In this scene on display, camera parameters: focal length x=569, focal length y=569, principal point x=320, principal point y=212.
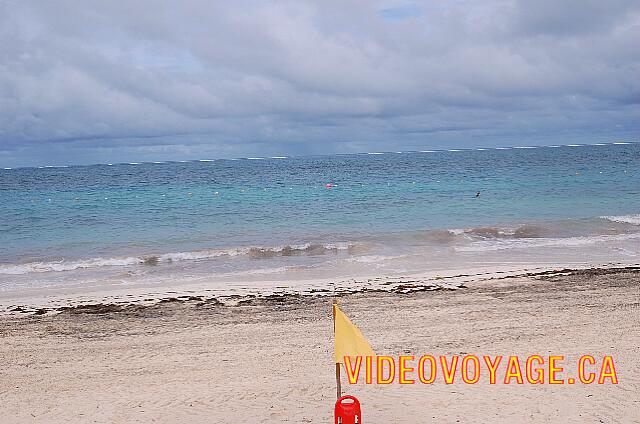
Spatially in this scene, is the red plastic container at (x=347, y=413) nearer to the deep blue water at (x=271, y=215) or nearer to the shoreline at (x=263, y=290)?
the shoreline at (x=263, y=290)

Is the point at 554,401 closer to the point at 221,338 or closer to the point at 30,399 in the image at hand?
the point at 221,338

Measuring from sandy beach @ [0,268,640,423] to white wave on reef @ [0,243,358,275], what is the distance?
686 cm

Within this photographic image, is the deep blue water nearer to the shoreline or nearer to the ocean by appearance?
the ocean

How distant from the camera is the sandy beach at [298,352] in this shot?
7.38m

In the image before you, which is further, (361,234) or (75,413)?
(361,234)

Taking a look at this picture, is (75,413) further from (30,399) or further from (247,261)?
(247,261)

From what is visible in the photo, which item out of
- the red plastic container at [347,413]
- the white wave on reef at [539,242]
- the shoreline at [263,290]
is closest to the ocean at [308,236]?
the white wave on reef at [539,242]

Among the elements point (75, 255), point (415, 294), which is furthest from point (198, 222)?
point (415, 294)

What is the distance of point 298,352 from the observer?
371 inches

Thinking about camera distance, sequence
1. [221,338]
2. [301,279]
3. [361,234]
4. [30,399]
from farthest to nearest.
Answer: [361,234], [301,279], [221,338], [30,399]

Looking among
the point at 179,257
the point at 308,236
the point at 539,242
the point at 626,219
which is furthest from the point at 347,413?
the point at 626,219

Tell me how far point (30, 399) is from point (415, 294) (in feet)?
26.8

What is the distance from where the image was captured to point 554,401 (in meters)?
7.41

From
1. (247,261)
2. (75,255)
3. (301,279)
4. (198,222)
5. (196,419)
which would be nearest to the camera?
(196,419)
